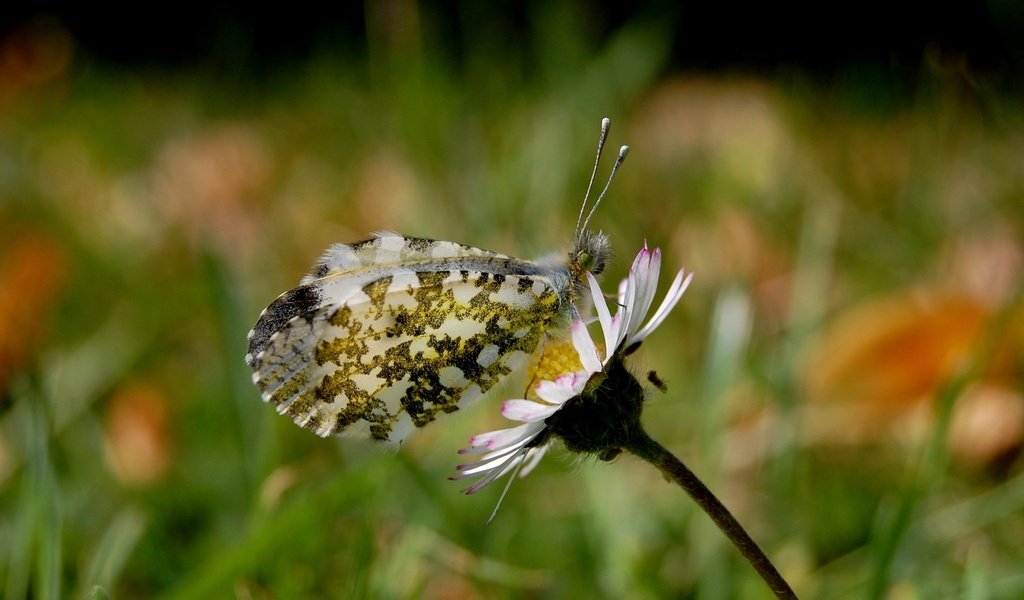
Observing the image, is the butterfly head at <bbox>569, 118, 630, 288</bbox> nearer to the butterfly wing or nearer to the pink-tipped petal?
the butterfly wing

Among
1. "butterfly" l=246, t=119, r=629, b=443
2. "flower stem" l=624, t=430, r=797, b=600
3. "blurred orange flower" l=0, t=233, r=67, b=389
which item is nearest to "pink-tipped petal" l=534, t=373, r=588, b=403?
"flower stem" l=624, t=430, r=797, b=600

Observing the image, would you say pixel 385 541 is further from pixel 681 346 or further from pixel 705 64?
pixel 705 64

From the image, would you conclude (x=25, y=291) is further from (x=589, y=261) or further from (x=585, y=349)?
(x=585, y=349)

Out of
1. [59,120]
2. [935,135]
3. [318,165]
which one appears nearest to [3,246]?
[318,165]

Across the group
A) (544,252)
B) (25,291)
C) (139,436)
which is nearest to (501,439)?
(544,252)

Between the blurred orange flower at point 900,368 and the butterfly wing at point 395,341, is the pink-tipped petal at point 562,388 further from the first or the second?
the blurred orange flower at point 900,368

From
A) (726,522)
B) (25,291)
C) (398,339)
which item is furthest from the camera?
(25,291)
